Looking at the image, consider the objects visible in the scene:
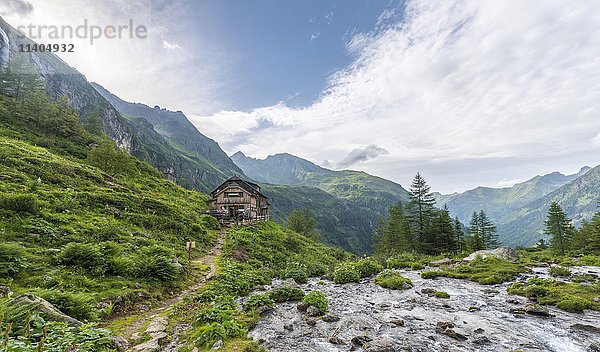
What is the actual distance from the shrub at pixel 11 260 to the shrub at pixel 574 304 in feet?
82.8

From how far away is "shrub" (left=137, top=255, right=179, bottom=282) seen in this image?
15.8 m

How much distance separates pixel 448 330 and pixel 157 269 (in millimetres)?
15323

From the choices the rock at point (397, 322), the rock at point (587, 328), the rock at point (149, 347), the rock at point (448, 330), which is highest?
the rock at point (149, 347)

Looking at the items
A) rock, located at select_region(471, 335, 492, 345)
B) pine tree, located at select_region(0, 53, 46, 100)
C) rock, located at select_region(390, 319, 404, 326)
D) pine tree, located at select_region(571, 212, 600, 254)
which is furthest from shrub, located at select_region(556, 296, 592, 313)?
pine tree, located at select_region(0, 53, 46, 100)

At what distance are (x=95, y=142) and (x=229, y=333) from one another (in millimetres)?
74979

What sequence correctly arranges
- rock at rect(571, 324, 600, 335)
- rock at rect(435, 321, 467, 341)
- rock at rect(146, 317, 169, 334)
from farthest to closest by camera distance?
1. rock at rect(571, 324, 600, 335)
2. rock at rect(435, 321, 467, 341)
3. rock at rect(146, 317, 169, 334)

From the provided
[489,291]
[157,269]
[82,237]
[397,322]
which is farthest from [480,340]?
[82,237]

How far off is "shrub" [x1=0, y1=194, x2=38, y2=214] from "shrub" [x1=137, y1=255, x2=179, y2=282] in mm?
8412

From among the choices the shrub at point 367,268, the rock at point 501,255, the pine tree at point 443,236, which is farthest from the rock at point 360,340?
the pine tree at point 443,236

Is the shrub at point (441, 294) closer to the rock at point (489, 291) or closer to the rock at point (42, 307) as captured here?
the rock at point (489, 291)

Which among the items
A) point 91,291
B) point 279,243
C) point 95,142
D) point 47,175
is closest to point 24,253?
point 91,291

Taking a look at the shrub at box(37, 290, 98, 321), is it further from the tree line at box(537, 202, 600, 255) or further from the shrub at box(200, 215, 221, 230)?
the tree line at box(537, 202, 600, 255)

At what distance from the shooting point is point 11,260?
11.9 metres

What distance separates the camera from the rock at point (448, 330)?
10.5 meters
